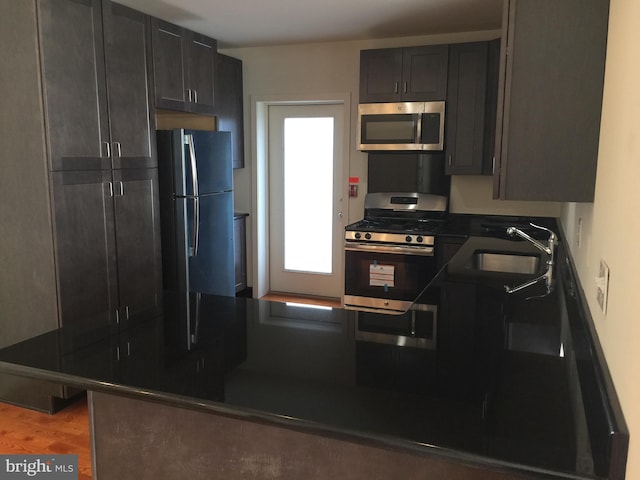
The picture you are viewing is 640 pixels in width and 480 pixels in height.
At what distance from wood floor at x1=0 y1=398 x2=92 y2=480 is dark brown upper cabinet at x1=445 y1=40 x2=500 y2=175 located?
3.23 meters

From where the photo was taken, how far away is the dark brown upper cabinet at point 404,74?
4.25 m

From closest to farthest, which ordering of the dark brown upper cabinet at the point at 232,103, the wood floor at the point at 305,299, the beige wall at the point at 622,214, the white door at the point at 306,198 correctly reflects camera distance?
1. the beige wall at the point at 622,214
2. the dark brown upper cabinet at the point at 232,103
3. the white door at the point at 306,198
4. the wood floor at the point at 305,299

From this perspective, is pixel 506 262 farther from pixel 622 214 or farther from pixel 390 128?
pixel 622 214

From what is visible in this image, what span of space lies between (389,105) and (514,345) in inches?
123

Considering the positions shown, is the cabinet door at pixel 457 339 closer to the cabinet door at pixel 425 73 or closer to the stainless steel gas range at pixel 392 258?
the stainless steel gas range at pixel 392 258

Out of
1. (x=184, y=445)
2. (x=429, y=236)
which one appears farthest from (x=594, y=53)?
(x=429, y=236)

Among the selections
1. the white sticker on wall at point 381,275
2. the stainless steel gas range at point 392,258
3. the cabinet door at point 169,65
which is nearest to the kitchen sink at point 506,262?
the stainless steel gas range at point 392,258


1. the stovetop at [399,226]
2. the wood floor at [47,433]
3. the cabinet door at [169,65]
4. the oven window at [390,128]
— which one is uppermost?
the cabinet door at [169,65]

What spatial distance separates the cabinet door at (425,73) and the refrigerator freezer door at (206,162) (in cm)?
152

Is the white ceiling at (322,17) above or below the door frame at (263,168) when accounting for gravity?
above

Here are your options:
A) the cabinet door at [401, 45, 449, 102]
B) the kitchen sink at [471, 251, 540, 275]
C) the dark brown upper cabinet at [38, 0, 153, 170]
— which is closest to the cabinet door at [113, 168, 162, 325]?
the dark brown upper cabinet at [38, 0, 153, 170]

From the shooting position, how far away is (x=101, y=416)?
5.42 ft

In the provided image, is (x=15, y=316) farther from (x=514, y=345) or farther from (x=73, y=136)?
(x=514, y=345)

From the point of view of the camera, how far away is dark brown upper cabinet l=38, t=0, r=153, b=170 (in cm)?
288
